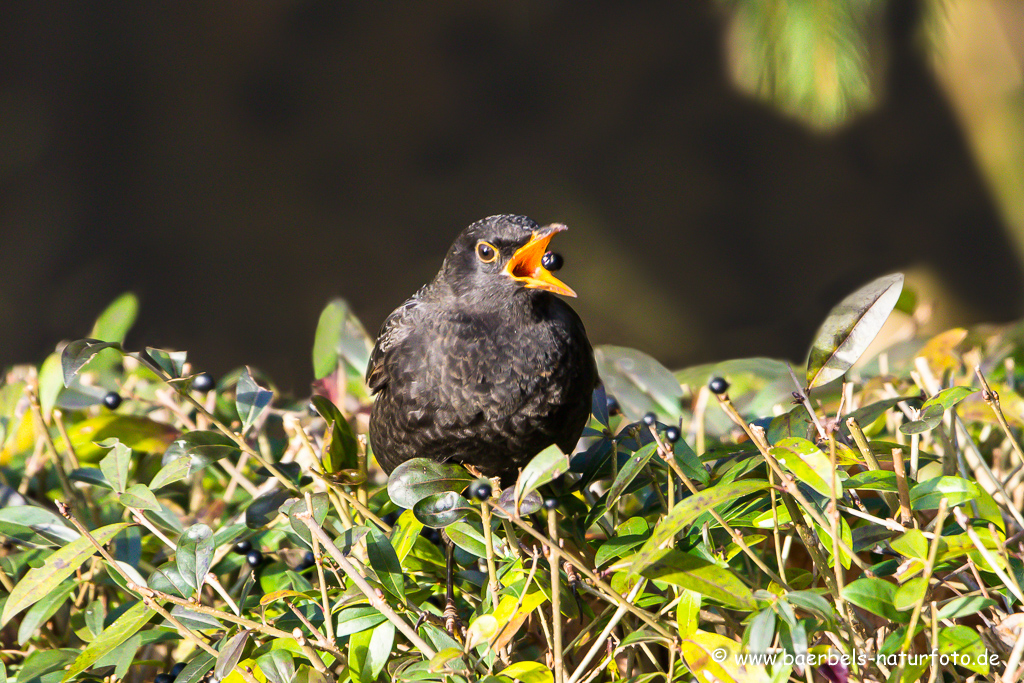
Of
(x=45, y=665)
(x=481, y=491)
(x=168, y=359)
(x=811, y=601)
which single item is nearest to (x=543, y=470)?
(x=481, y=491)

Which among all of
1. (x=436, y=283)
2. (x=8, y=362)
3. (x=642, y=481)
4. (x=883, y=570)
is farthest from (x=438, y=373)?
(x=8, y=362)

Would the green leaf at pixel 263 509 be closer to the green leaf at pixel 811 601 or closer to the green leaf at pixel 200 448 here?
the green leaf at pixel 200 448

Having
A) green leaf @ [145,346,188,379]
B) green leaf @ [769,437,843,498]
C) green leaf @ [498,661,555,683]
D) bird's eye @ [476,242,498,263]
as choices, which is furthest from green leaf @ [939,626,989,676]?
green leaf @ [145,346,188,379]

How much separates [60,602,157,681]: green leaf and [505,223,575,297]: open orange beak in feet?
2.70

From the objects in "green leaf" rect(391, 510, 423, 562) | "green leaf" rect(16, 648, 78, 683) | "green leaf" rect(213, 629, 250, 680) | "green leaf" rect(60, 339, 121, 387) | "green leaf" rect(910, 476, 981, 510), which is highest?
"green leaf" rect(60, 339, 121, 387)

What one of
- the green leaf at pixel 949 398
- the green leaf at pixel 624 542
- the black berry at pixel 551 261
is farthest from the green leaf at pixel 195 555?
the green leaf at pixel 949 398

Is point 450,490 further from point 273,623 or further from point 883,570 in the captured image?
point 883,570

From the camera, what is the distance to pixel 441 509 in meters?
1.05

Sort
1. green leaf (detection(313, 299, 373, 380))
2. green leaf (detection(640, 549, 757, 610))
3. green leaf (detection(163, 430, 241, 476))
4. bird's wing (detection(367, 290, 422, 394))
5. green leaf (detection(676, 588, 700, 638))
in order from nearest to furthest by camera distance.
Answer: green leaf (detection(640, 549, 757, 610)) < green leaf (detection(676, 588, 700, 638)) < green leaf (detection(163, 430, 241, 476)) < bird's wing (detection(367, 290, 422, 394)) < green leaf (detection(313, 299, 373, 380))

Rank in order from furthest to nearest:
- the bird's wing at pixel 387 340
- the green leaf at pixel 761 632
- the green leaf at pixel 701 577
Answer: the bird's wing at pixel 387 340
the green leaf at pixel 701 577
the green leaf at pixel 761 632

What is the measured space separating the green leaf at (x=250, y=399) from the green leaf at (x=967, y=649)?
3.53ft

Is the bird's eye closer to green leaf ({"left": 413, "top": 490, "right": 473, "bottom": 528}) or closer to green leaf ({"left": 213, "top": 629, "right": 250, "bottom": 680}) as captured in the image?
green leaf ({"left": 413, "top": 490, "right": 473, "bottom": 528})

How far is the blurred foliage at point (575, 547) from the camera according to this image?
0.95 metres

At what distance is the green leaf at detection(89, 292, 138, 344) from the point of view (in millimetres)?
1894
